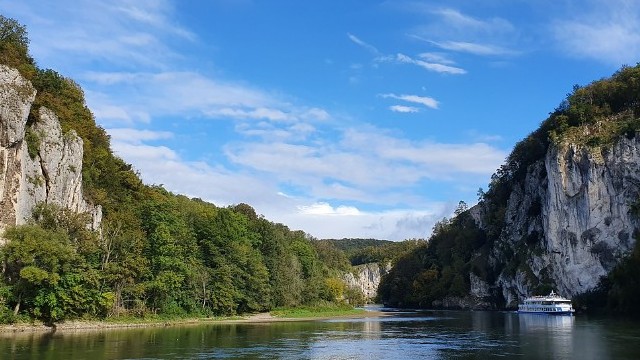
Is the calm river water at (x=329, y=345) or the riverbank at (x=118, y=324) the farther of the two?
the riverbank at (x=118, y=324)

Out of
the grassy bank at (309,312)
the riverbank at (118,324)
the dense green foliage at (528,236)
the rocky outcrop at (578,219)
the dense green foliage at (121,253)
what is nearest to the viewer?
the riverbank at (118,324)

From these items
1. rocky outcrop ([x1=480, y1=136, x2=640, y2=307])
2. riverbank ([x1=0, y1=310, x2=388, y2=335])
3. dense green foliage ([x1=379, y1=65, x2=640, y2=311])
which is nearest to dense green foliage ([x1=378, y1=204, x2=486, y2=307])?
dense green foliage ([x1=379, y1=65, x2=640, y2=311])

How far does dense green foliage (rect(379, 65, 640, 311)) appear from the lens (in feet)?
323

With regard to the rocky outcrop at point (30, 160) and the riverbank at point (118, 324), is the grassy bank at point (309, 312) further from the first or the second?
the rocky outcrop at point (30, 160)

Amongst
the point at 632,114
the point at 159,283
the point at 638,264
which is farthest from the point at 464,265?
the point at 159,283

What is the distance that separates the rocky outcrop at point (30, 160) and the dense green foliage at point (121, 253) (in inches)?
46.4

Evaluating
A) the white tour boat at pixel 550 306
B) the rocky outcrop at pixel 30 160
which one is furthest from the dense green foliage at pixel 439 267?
the rocky outcrop at pixel 30 160

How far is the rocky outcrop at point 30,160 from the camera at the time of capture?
58594 millimetres

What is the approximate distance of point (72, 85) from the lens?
93000mm

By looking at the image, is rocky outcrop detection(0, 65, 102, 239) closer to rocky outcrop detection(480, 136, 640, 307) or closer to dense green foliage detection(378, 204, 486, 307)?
rocky outcrop detection(480, 136, 640, 307)

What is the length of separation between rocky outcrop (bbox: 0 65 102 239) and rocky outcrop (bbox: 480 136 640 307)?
76688 millimetres

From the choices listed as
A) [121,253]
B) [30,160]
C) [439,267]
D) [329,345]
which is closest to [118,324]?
[121,253]

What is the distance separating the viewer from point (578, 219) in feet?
340

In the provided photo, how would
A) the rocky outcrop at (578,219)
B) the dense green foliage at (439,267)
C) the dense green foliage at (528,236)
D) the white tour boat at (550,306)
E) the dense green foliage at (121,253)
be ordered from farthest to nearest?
the dense green foliage at (439,267)
the dense green foliage at (528,236)
the rocky outcrop at (578,219)
the white tour boat at (550,306)
the dense green foliage at (121,253)
